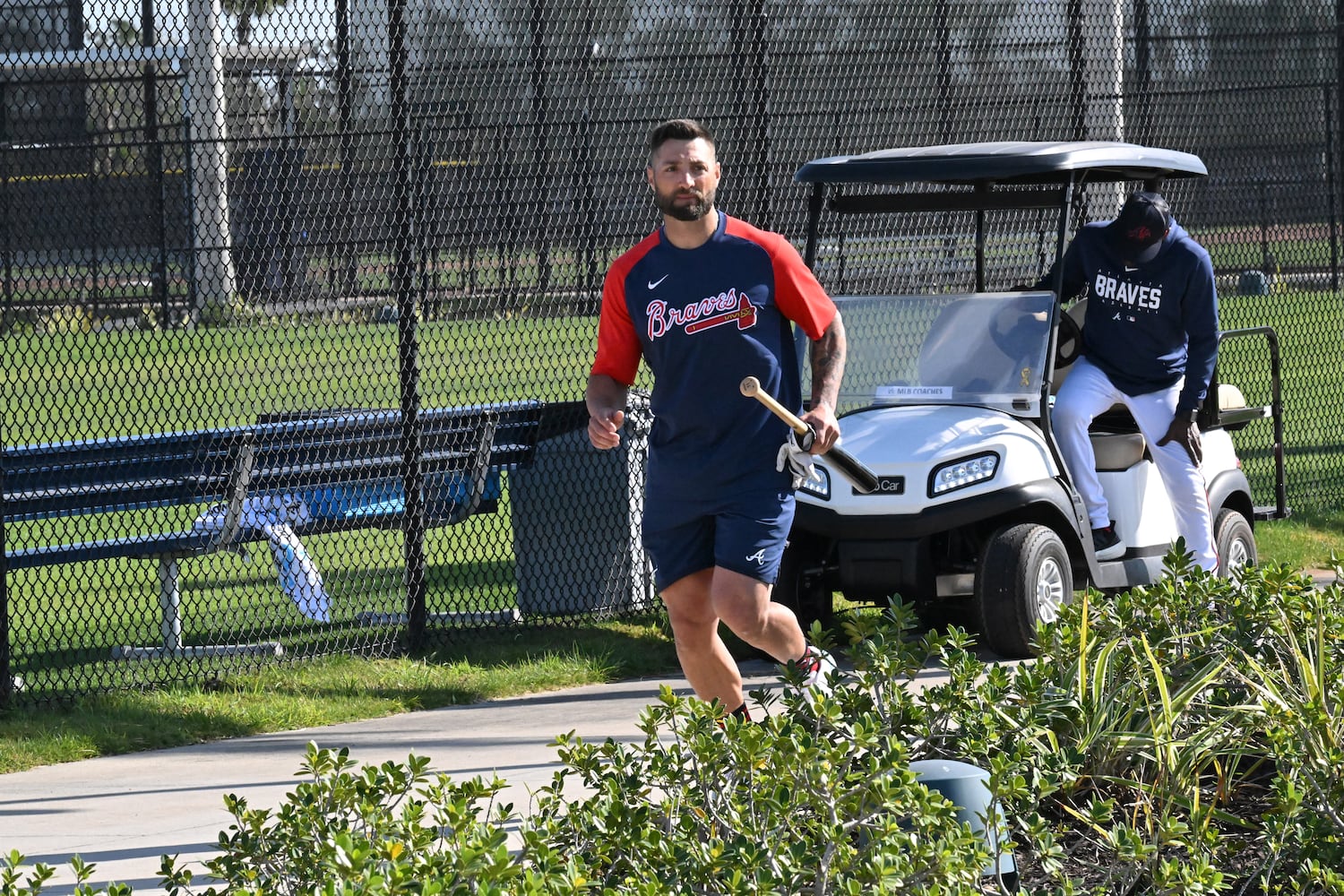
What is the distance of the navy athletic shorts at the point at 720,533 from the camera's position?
5289mm

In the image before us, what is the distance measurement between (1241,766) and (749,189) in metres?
5.11

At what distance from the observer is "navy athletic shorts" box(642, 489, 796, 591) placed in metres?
5.29

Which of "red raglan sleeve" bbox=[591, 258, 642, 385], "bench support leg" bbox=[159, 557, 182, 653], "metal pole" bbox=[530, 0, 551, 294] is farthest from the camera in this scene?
"metal pole" bbox=[530, 0, 551, 294]

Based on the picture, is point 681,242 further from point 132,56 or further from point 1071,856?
point 132,56

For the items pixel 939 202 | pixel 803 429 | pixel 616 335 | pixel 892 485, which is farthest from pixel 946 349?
pixel 803 429

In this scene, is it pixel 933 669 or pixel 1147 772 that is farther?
pixel 933 669

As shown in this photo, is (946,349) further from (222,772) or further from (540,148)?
(222,772)

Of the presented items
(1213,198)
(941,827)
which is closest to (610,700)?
(941,827)

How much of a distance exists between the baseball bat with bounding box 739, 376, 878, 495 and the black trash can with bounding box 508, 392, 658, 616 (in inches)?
125

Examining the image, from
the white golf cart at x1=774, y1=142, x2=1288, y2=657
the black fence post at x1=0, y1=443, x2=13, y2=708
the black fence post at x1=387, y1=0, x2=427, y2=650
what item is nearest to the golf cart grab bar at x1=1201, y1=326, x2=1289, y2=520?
the white golf cart at x1=774, y1=142, x2=1288, y2=657

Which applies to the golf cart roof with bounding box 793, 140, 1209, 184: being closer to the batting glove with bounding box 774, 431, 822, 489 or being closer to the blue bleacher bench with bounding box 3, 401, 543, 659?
the blue bleacher bench with bounding box 3, 401, 543, 659

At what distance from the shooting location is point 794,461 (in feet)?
17.3

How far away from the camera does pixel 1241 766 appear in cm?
448

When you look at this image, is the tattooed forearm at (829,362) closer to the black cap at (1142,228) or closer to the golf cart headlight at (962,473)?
the golf cart headlight at (962,473)
